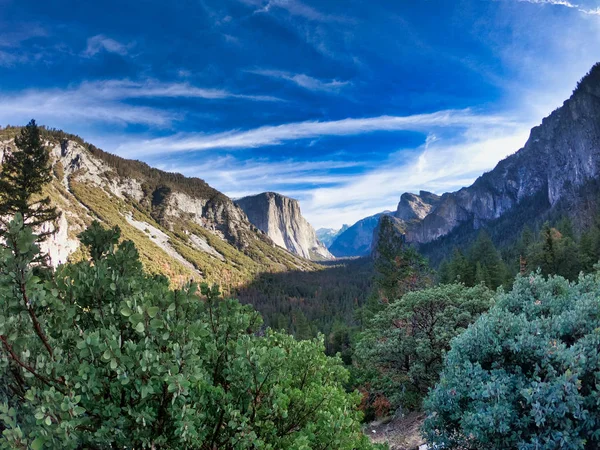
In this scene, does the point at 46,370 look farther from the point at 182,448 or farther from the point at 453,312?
the point at 453,312

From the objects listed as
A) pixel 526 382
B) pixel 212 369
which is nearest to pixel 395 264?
pixel 526 382

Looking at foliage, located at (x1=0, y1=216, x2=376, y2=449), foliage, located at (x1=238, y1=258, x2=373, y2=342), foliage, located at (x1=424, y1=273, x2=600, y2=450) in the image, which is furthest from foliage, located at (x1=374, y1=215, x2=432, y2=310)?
foliage, located at (x1=238, y1=258, x2=373, y2=342)

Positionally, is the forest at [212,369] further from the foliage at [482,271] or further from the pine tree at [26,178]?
the foliage at [482,271]

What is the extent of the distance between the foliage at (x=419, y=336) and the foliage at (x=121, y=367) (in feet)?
42.7

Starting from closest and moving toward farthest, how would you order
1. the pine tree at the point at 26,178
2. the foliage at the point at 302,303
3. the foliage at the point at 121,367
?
the foliage at the point at 121,367, the pine tree at the point at 26,178, the foliage at the point at 302,303

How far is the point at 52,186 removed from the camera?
560ft

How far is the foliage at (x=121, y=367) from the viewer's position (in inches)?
119

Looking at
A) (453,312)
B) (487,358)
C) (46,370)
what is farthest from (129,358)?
(453,312)

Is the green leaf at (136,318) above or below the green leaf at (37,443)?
above

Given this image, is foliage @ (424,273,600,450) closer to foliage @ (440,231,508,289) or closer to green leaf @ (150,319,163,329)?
green leaf @ (150,319,163,329)

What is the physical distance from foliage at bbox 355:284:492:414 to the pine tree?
798 inches

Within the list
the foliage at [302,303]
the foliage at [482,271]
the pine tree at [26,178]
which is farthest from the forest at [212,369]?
the foliage at [302,303]

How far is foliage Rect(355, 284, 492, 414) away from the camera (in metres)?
16.6

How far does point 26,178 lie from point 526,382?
85.3ft
